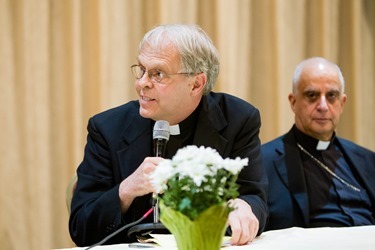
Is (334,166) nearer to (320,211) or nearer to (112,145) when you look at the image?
(320,211)

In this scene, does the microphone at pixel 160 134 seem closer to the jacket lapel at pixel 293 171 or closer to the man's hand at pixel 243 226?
the man's hand at pixel 243 226

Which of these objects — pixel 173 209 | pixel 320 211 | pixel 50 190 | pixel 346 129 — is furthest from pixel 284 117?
pixel 173 209

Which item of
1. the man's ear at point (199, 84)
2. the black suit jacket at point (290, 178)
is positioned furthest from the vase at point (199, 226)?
the black suit jacket at point (290, 178)

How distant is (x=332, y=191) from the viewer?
4.57 metres

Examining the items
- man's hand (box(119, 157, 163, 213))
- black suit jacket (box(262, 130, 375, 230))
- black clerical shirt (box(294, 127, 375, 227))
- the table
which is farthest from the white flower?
black clerical shirt (box(294, 127, 375, 227))

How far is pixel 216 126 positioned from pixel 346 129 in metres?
2.91

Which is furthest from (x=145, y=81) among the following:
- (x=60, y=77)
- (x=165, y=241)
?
(x=60, y=77)

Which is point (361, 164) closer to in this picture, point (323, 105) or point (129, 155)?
point (323, 105)

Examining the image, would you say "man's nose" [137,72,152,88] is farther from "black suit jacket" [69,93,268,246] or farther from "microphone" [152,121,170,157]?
"microphone" [152,121,170,157]

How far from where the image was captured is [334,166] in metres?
4.73

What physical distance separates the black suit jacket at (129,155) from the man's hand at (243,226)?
0.19m

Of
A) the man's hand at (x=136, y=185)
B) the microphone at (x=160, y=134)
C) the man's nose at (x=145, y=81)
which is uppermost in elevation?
the man's nose at (x=145, y=81)

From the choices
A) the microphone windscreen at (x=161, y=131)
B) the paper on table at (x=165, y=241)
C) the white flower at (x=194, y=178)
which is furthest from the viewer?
the microphone windscreen at (x=161, y=131)

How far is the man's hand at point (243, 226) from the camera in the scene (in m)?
2.75
